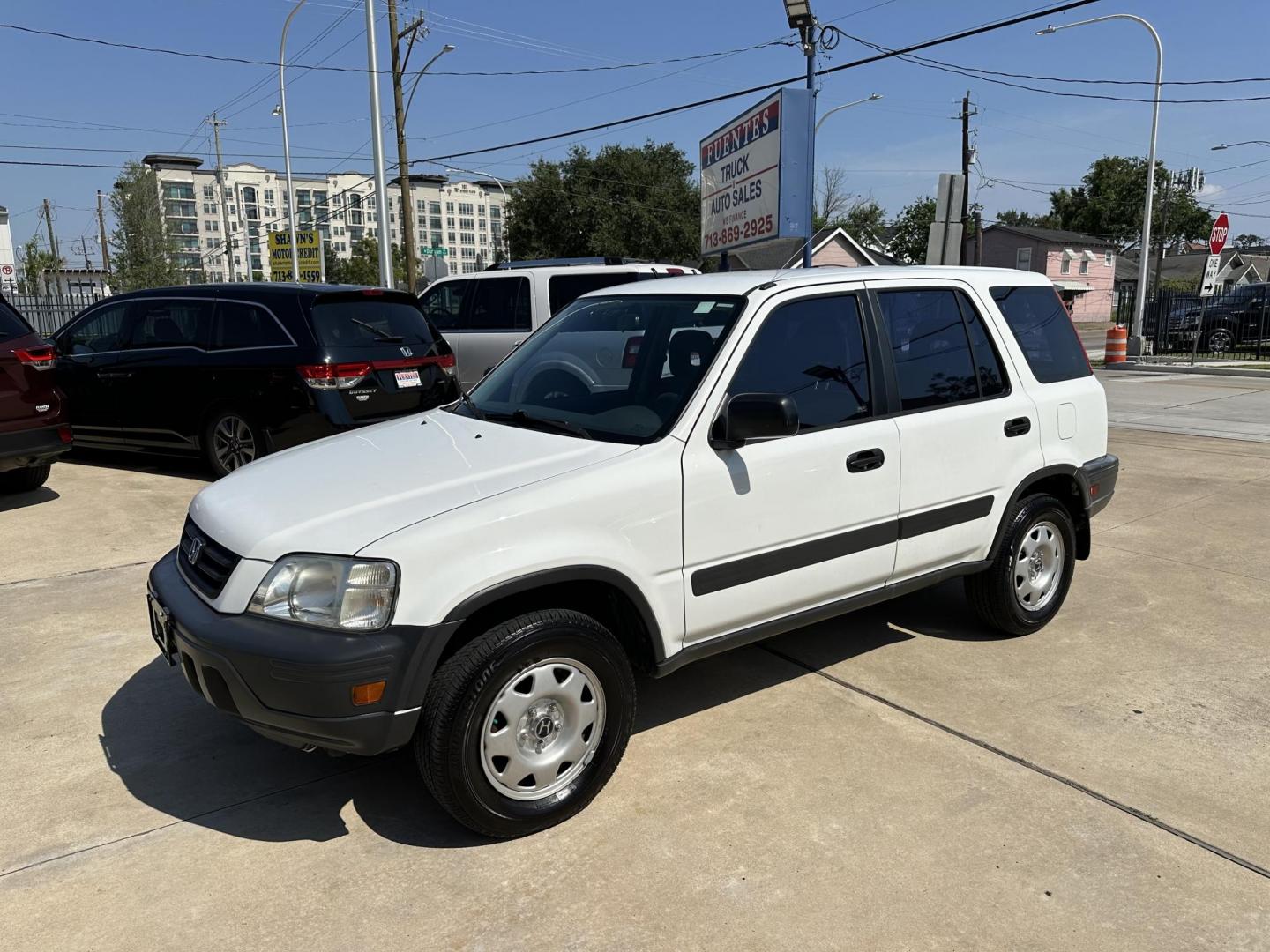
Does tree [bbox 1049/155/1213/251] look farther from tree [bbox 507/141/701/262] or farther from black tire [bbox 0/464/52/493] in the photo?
black tire [bbox 0/464/52/493]

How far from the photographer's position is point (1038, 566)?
464 cm

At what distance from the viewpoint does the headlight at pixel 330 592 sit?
2652 mm

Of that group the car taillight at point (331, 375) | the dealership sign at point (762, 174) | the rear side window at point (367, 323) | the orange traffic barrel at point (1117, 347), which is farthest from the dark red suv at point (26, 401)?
the orange traffic barrel at point (1117, 347)

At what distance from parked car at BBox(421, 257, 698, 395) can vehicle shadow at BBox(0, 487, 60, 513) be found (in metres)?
4.10

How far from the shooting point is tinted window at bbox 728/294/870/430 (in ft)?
11.5

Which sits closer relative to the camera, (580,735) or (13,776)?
(580,735)

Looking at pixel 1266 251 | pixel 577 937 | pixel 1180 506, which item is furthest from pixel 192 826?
pixel 1266 251

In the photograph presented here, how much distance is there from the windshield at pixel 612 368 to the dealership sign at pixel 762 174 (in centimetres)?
618

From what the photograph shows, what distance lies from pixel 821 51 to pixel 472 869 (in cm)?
1844

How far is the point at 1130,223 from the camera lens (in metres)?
66.6

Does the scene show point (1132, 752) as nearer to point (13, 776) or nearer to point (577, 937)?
point (577, 937)

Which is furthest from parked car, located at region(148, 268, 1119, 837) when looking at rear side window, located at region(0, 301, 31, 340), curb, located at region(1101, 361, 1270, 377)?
curb, located at region(1101, 361, 1270, 377)

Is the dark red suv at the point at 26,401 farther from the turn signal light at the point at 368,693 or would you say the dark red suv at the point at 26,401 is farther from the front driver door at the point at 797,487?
the front driver door at the point at 797,487

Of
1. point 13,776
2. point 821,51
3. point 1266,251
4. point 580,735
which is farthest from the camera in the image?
point 1266,251
